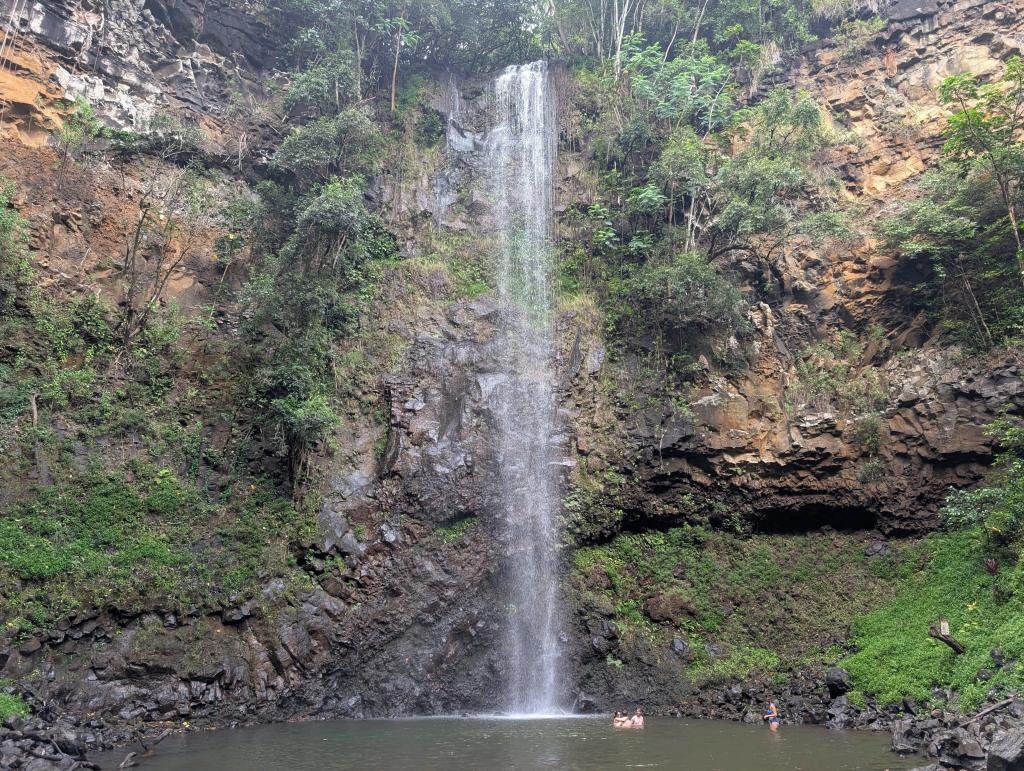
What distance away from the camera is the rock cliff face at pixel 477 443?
13773mm

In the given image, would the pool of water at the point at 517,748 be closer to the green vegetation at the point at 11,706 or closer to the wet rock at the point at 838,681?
the wet rock at the point at 838,681

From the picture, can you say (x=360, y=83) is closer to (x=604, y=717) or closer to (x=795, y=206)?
(x=795, y=206)

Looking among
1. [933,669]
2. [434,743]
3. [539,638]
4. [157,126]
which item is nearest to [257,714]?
[434,743]

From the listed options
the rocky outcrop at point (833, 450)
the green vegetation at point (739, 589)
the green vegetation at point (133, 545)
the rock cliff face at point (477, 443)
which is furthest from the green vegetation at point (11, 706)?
the rocky outcrop at point (833, 450)

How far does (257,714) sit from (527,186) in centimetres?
1830

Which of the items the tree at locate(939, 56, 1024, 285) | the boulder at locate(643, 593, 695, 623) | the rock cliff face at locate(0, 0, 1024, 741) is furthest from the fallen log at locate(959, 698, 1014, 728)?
the tree at locate(939, 56, 1024, 285)

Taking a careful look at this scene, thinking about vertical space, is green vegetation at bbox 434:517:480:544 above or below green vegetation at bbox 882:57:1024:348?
below

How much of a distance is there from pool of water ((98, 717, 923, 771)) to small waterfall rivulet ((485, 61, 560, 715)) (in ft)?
7.57

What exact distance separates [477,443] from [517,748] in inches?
321

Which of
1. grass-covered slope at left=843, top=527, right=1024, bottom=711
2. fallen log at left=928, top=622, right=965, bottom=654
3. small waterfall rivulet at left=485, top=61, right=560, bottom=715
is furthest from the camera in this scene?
small waterfall rivulet at left=485, top=61, right=560, bottom=715

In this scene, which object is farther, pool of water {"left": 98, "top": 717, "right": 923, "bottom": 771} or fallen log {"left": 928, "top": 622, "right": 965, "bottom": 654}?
fallen log {"left": 928, "top": 622, "right": 965, "bottom": 654}

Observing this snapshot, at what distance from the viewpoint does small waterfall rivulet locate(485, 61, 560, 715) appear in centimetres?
1597

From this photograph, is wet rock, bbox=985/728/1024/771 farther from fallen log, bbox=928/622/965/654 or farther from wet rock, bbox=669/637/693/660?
wet rock, bbox=669/637/693/660

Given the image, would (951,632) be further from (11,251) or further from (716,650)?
(11,251)
